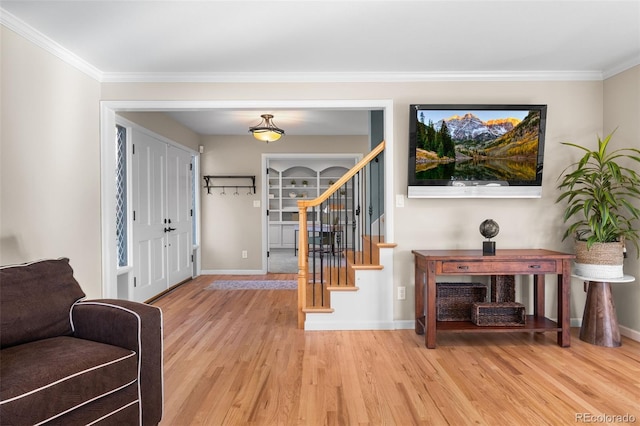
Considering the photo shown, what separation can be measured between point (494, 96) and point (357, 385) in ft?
9.35

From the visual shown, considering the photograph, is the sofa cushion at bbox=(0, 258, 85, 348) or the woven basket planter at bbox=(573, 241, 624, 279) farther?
the woven basket planter at bbox=(573, 241, 624, 279)

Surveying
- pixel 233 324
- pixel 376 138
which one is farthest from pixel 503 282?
pixel 233 324

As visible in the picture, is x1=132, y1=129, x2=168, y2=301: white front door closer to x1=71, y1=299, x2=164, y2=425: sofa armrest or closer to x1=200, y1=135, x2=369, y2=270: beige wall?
x1=200, y1=135, x2=369, y2=270: beige wall

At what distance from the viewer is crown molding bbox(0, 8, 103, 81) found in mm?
2455

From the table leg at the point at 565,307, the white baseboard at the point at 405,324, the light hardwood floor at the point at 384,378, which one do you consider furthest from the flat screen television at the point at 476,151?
the light hardwood floor at the point at 384,378

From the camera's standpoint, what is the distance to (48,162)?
283 centimetres

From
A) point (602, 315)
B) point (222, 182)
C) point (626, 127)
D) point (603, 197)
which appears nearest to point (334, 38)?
point (603, 197)

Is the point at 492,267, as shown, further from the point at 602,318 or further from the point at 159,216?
the point at 159,216

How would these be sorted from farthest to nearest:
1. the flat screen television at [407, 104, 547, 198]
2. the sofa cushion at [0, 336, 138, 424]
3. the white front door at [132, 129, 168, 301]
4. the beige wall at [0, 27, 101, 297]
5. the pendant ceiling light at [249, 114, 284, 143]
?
the pendant ceiling light at [249, 114, 284, 143] → the white front door at [132, 129, 168, 301] → the flat screen television at [407, 104, 547, 198] → the beige wall at [0, 27, 101, 297] → the sofa cushion at [0, 336, 138, 424]

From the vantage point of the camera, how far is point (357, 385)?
241 centimetres

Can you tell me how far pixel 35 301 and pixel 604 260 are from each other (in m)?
3.90

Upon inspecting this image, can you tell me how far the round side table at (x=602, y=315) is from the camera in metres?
3.07

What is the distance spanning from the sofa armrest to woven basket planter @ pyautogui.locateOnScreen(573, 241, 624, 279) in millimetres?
3253

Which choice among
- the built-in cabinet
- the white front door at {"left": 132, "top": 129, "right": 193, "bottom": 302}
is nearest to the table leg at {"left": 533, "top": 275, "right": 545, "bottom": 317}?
the white front door at {"left": 132, "top": 129, "right": 193, "bottom": 302}
